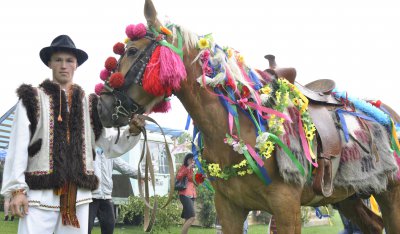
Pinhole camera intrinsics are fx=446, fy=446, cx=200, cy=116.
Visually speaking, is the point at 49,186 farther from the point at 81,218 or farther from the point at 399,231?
the point at 399,231

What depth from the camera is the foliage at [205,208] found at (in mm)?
12945

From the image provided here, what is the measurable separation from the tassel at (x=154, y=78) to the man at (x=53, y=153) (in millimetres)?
291

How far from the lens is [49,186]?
296cm

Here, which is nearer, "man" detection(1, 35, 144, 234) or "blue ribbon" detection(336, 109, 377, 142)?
"man" detection(1, 35, 144, 234)

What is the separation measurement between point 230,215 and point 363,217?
2.01 meters

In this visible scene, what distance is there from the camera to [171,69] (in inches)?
124

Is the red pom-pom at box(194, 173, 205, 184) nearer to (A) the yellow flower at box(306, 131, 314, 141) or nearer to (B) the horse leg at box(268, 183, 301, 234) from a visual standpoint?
(B) the horse leg at box(268, 183, 301, 234)

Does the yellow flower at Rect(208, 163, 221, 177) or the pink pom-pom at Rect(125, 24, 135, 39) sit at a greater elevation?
the pink pom-pom at Rect(125, 24, 135, 39)

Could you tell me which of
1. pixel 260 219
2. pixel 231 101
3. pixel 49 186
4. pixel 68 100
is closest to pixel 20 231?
pixel 49 186

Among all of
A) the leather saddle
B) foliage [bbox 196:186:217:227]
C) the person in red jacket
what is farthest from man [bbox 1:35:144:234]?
foliage [bbox 196:186:217:227]

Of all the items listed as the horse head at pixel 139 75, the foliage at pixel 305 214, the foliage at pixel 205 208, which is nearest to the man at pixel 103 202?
the horse head at pixel 139 75

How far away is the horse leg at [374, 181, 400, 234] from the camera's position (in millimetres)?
4363

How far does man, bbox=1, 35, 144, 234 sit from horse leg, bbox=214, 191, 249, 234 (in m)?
0.93

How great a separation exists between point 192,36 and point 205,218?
1022 cm
